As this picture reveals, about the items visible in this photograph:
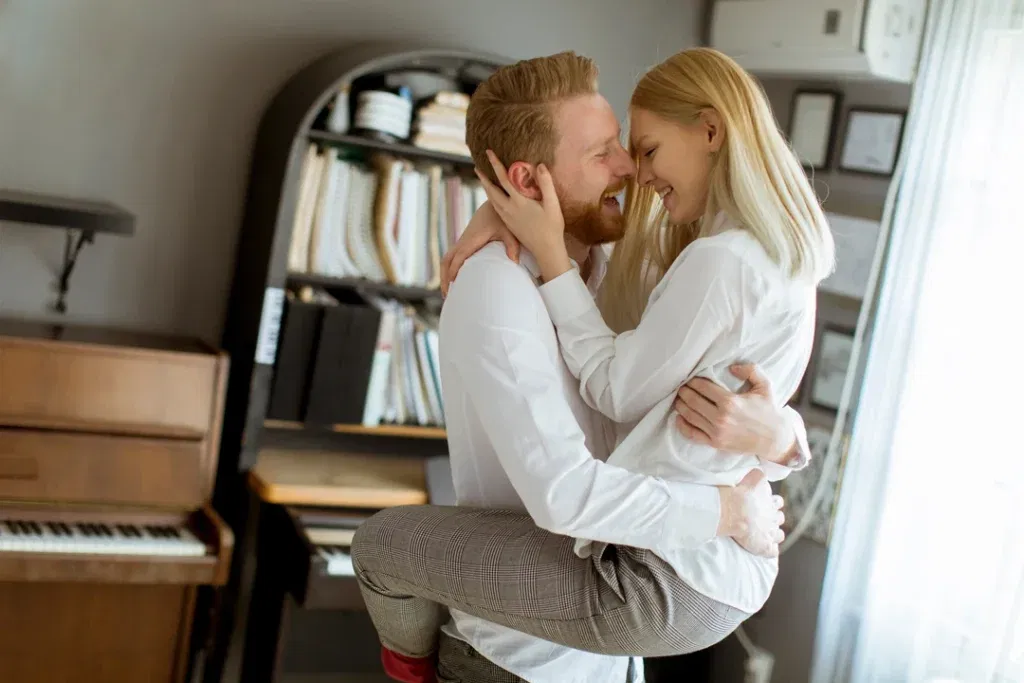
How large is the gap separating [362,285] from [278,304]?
0.25m

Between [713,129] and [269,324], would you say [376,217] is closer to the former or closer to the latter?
[269,324]

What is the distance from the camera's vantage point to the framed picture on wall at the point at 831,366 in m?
3.13

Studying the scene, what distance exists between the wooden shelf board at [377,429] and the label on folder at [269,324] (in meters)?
0.20

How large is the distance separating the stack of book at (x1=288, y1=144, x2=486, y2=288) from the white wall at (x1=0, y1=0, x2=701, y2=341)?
331 mm

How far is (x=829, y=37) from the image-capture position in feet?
9.98

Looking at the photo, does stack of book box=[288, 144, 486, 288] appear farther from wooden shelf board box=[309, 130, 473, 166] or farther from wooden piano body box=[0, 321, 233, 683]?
wooden piano body box=[0, 321, 233, 683]

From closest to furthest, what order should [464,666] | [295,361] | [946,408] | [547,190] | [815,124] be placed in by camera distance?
[547,190], [464,666], [946,408], [295,361], [815,124]

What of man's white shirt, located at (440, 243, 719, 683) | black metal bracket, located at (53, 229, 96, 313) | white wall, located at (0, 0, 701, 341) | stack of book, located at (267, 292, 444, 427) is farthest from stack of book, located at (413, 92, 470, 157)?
man's white shirt, located at (440, 243, 719, 683)

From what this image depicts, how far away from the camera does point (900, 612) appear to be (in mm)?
2785

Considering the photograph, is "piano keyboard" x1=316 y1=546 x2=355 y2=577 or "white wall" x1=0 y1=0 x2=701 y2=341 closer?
"piano keyboard" x1=316 y1=546 x2=355 y2=577

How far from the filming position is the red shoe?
5.72 ft

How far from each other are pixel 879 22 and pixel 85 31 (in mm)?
2085

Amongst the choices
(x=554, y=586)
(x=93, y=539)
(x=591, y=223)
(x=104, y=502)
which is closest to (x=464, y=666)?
(x=554, y=586)

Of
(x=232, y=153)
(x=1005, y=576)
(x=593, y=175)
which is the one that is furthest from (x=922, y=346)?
(x=232, y=153)
